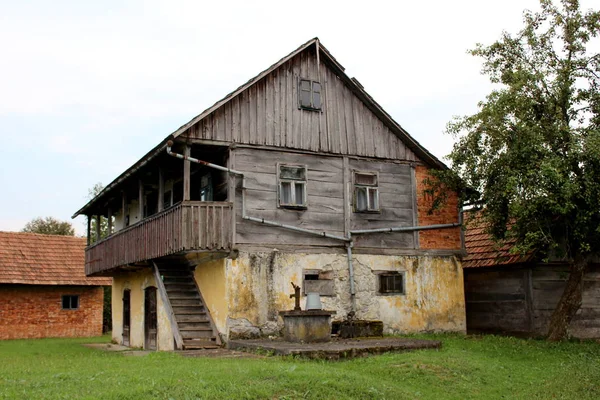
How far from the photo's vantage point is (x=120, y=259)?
2173cm

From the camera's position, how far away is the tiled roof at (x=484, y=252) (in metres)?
20.8

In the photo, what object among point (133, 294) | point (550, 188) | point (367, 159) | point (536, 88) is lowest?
point (133, 294)

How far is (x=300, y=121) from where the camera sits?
62.7 feet

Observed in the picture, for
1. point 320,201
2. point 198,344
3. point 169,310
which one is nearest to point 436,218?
point 320,201

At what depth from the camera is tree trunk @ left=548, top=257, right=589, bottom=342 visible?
1828 cm

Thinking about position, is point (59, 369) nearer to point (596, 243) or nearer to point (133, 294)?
point (133, 294)

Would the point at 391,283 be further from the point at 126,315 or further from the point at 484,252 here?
the point at 126,315

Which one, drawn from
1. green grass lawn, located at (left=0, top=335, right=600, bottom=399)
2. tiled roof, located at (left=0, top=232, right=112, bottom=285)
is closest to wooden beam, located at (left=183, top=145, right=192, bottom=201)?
green grass lawn, located at (left=0, top=335, right=600, bottom=399)

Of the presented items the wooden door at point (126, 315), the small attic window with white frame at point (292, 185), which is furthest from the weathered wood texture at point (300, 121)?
the wooden door at point (126, 315)

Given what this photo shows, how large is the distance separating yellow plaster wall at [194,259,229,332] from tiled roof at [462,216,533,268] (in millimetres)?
7853

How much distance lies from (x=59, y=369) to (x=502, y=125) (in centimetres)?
1237

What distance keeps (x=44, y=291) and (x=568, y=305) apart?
2281 centimetres

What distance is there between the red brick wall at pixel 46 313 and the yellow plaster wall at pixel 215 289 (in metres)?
14.8

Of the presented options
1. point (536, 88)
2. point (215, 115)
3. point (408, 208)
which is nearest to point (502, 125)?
point (536, 88)
